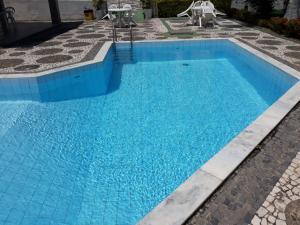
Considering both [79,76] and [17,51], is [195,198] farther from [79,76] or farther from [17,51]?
[17,51]

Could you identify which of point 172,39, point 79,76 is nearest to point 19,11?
point 172,39

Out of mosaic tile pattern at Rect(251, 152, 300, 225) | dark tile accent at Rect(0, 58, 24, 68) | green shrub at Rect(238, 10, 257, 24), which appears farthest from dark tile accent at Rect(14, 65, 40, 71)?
green shrub at Rect(238, 10, 257, 24)

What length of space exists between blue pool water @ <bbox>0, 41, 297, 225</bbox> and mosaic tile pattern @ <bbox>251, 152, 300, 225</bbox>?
4.68ft

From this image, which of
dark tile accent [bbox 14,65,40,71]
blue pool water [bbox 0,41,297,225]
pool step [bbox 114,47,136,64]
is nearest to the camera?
blue pool water [bbox 0,41,297,225]

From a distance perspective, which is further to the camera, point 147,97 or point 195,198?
point 147,97

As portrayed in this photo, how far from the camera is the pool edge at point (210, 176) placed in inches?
116

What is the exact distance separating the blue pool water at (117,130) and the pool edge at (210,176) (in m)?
0.77

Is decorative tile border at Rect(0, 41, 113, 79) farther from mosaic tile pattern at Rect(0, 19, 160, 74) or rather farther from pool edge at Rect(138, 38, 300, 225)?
pool edge at Rect(138, 38, 300, 225)

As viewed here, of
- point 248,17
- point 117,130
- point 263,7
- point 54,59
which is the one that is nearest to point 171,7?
point 248,17

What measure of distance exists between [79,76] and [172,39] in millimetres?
4924

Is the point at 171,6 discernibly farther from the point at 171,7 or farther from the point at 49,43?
the point at 49,43

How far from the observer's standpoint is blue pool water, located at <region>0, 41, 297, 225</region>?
157 inches

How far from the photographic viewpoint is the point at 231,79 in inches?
340

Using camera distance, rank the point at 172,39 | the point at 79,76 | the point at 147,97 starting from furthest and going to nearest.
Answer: the point at 172,39 < the point at 79,76 < the point at 147,97
